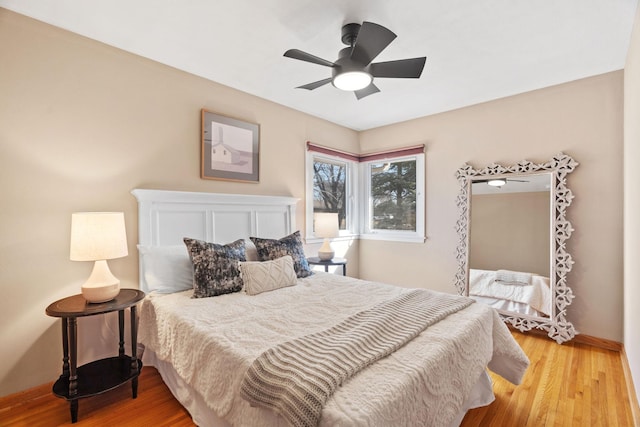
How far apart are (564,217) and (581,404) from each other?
164 cm

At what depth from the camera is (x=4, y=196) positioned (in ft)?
6.44

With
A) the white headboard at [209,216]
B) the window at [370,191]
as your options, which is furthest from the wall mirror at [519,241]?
the white headboard at [209,216]

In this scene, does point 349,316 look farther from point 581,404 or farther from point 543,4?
point 543,4

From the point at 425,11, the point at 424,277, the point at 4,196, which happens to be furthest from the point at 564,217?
the point at 4,196

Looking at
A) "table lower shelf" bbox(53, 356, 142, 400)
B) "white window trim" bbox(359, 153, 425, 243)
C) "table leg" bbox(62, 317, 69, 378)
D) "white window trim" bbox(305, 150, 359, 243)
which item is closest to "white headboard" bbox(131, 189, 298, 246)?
"white window trim" bbox(305, 150, 359, 243)

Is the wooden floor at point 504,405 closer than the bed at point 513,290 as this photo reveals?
Yes

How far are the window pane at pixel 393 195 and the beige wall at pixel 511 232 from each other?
0.85 m

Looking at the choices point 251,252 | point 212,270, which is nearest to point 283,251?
point 251,252

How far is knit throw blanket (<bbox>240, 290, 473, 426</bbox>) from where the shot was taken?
3.52 feet

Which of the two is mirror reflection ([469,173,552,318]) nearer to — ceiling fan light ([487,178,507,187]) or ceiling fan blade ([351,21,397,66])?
ceiling fan light ([487,178,507,187])

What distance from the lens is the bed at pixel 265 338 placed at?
47.1 inches

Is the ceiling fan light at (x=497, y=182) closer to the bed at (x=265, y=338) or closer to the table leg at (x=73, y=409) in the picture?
the bed at (x=265, y=338)

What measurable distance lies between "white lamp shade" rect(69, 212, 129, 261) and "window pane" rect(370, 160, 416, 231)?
330 cm

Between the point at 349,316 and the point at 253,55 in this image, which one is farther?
the point at 253,55
